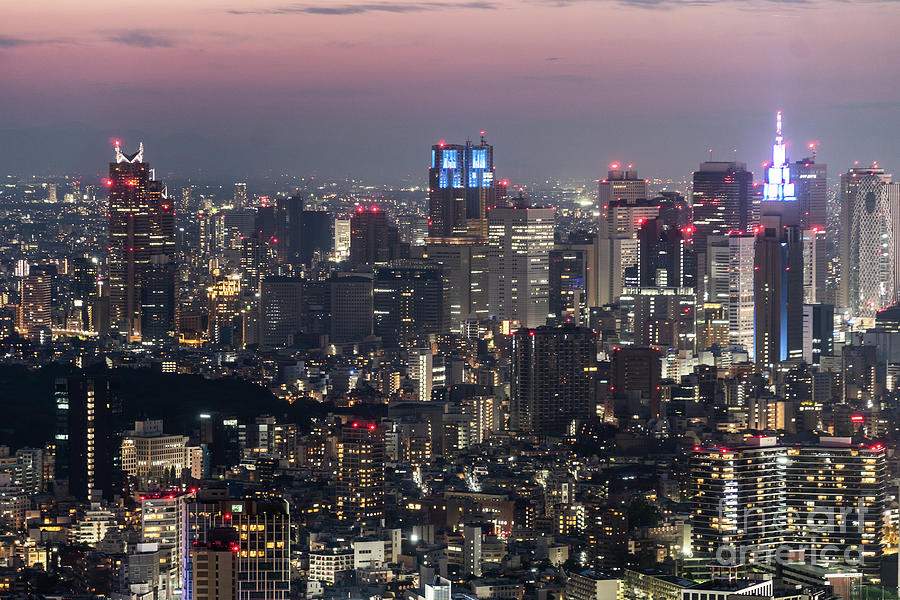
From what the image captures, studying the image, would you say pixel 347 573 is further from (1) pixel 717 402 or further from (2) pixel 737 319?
(2) pixel 737 319

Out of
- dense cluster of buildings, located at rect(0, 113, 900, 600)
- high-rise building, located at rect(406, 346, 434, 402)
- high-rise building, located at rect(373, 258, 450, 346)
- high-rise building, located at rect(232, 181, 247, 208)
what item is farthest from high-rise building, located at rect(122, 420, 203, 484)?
high-rise building, located at rect(373, 258, 450, 346)

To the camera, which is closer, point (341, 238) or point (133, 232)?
point (133, 232)

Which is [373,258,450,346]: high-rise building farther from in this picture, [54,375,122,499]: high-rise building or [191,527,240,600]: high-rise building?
[191,527,240,600]: high-rise building

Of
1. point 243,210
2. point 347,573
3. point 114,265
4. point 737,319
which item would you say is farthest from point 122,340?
point 347,573

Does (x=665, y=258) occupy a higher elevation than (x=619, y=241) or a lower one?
lower

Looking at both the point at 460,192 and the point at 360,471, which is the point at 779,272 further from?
the point at 360,471

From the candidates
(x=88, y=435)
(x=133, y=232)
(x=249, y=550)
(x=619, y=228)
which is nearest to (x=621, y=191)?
(x=619, y=228)
